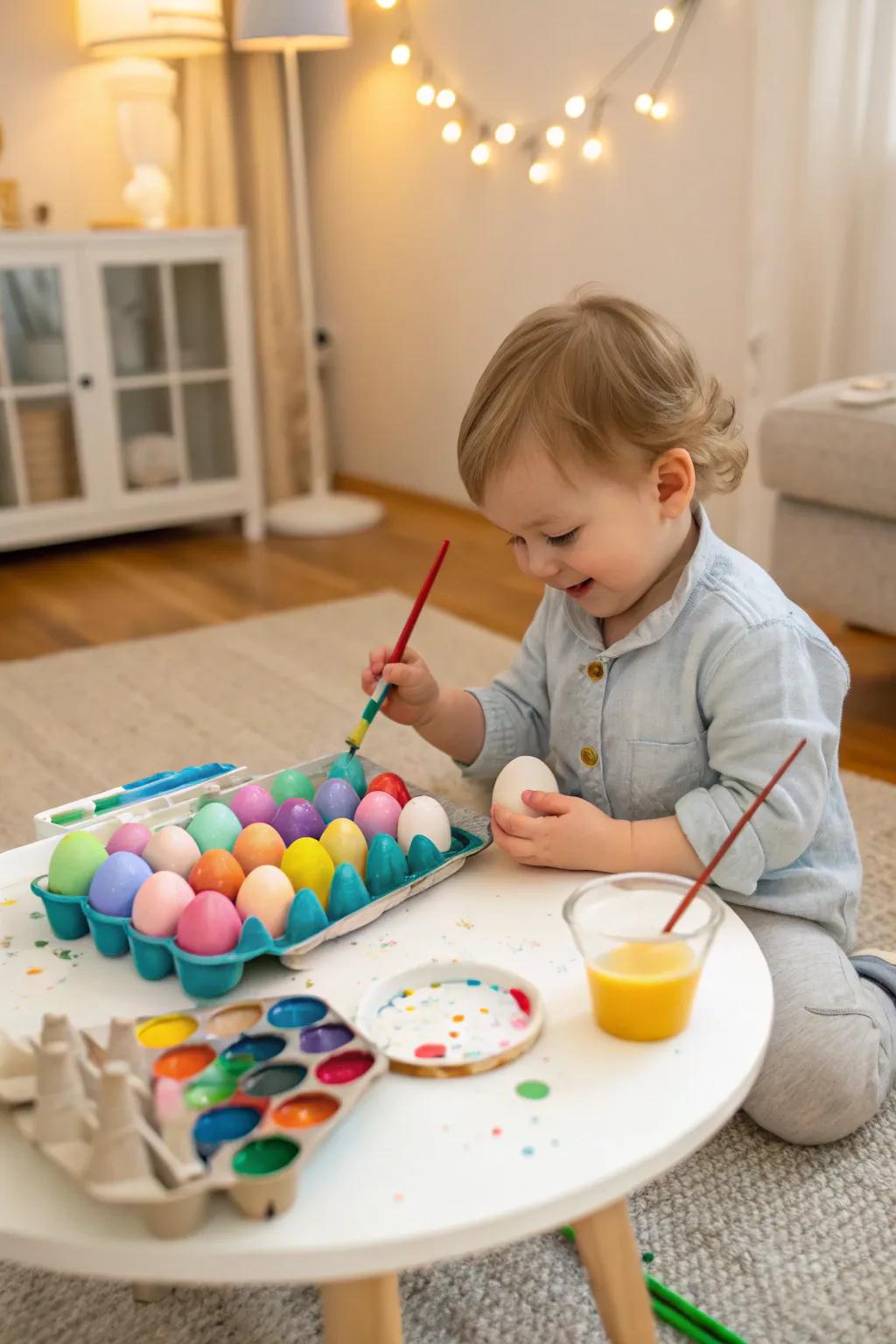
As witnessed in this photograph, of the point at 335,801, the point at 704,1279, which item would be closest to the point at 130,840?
the point at 335,801

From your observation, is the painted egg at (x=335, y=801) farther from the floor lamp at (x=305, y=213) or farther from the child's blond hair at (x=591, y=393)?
the floor lamp at (x=305, y=213)

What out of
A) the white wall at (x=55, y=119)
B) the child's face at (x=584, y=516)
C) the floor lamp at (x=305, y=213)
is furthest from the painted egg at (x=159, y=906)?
the white wall at (x=55, y=119)

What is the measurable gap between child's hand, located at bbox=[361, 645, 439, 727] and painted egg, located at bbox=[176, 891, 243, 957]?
32 cm

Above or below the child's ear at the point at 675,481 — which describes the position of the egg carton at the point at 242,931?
below

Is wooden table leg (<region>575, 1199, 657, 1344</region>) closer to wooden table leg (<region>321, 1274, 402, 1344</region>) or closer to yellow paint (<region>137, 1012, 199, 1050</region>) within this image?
wooden table leg (<region>321, 1274, 402, 1344</region>)

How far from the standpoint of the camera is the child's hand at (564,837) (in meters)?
0.85

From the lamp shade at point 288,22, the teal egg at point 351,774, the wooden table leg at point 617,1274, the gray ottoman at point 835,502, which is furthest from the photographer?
the lamp shade at point 288,22

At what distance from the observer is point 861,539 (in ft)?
5.67

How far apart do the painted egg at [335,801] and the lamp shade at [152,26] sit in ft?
7.52

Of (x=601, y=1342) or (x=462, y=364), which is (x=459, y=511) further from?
(x=601, y=1342)

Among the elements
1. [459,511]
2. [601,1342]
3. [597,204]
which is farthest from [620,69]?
[601,1342]

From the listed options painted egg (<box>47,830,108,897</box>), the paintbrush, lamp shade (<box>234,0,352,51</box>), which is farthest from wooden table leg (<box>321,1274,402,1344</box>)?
lamp shade (<box>234,0,352,51</box>)

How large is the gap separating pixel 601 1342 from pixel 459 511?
97.6 inches

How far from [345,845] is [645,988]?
0.26m
